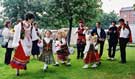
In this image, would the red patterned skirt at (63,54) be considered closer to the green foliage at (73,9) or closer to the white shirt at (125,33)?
the white shirt at (125,33)

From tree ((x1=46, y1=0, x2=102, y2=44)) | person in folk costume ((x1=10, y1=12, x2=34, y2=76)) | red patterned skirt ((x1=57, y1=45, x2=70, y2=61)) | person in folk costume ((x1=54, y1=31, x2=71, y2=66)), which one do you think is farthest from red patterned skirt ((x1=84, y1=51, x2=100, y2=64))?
tree ((x1=46, y1=0, x2=102, y2=44))

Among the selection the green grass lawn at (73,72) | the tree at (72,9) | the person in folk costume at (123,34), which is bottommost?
the green grass lawn at (73,72)

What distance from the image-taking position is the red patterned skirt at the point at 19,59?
11.5 metres

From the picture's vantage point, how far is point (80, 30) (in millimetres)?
16578

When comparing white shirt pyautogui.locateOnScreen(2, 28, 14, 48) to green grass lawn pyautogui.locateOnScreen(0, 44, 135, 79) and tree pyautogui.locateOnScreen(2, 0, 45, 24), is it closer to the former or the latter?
green grass lawn pyautogui.locateOnScreen(0, 44, 135, 79)

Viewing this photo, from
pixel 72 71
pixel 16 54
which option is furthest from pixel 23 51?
pixel 72 71

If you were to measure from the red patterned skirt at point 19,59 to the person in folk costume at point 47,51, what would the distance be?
1.26 meters

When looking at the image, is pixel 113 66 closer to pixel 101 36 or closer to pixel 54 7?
pixel 101 36

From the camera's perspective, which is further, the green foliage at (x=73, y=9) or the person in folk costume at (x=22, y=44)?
the green foliage at (x=73, y=9)

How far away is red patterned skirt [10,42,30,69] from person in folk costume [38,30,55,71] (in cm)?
126

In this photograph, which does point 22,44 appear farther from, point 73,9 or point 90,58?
point 73,9

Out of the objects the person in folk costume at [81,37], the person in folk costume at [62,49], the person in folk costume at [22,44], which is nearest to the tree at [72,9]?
the person in folk costume at [81,37]

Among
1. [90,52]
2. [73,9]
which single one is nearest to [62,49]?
[90,52]

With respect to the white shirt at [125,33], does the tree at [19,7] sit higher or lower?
higher
